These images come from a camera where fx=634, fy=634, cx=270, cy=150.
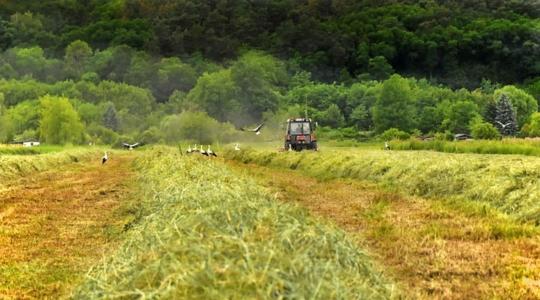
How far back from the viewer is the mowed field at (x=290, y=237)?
5.16 meters

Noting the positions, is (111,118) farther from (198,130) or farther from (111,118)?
(198,130)

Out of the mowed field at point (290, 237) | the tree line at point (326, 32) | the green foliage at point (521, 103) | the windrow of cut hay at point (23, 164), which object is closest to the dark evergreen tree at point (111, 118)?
the tree line at point (326, 32)

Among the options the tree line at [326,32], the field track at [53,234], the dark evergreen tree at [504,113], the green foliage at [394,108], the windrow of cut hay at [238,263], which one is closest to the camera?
the windrow of cut hay at [238,263]

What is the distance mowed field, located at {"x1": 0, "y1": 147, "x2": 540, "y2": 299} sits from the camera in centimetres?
516

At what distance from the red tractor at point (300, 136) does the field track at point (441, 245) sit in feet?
82.6

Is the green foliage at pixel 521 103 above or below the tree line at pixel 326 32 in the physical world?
below

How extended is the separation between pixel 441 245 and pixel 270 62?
117 metres

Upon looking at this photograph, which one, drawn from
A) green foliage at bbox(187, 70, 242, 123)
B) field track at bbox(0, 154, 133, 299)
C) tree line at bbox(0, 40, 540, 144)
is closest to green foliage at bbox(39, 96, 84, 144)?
tree line at bbox(0, 40, 540, 144)

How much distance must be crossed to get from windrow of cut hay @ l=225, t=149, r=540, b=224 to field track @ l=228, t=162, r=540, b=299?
86 centimetres

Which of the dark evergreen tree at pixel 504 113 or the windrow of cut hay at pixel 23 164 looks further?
the dark evergreen tree at pixel 504 113

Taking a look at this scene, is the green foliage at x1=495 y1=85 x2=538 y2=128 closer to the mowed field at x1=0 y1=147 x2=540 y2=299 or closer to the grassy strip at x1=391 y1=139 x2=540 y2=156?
the grassy strip at x1=391 y1=139 x2=540 y2=156

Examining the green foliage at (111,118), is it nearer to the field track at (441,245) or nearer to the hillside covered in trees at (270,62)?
the hillside covered in trees at (270,62)

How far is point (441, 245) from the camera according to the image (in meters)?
10.4

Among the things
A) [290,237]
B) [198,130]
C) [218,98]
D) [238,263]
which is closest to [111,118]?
[218,98]
